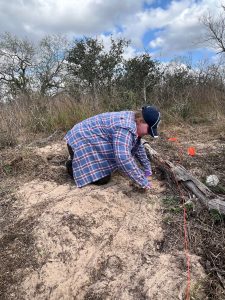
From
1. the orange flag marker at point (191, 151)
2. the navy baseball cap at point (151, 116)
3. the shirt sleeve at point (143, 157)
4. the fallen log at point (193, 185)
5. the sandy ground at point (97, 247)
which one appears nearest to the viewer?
the sandy ground at point (97, 247)

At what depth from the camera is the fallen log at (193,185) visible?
2.97 meters

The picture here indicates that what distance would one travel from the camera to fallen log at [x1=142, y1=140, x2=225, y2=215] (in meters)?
2.97

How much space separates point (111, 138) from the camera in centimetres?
328

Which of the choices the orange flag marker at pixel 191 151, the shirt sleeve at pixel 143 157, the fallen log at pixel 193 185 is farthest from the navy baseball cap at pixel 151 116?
the orange flag marker at pixel 191 151

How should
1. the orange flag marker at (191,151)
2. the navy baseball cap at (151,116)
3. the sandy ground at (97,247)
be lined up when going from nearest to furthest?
the sandy ground at (97,247)
the navy baseball cap at (151,116)
the orange flag marker at (191,151)

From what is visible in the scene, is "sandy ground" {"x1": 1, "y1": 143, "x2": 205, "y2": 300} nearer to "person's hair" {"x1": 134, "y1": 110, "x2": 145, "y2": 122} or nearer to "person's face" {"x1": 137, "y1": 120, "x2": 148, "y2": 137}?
"person's face" {"x1": 137, "y1": 120, "x2": 148, "y2": 137}

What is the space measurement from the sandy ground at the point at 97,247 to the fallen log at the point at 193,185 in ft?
0.70

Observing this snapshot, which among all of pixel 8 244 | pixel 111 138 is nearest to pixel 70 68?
pixel 111 138

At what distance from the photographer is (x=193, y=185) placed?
3.29 metres

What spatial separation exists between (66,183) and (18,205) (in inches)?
21.8

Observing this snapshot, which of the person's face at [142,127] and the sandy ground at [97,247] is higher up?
the person's face at [142,127]

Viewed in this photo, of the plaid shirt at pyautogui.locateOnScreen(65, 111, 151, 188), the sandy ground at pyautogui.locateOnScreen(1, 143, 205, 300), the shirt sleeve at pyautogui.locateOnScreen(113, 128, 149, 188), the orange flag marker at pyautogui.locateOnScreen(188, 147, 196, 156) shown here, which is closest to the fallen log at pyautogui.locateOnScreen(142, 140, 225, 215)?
the sandy ground at pyautogui.locateOnScreen(1, 143, 205, 300)

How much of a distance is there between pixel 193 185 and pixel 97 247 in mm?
1140

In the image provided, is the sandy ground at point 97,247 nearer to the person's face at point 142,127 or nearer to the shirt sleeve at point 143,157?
the shirt sleeve at point 143,157
